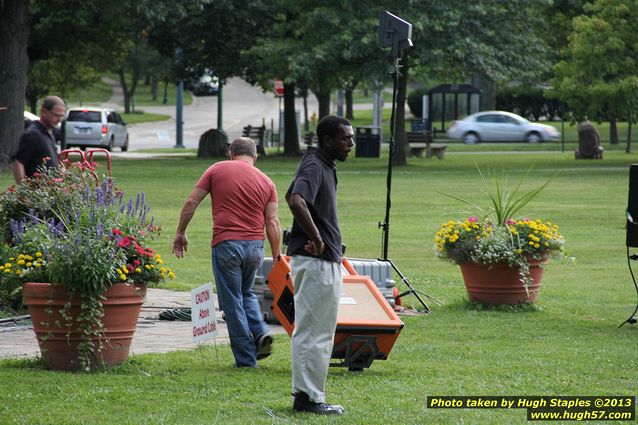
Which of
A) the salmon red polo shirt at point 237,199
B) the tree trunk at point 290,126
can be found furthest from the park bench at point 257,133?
the salmon red polo shirt at point 237,199

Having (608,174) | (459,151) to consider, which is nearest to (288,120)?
(459,151)

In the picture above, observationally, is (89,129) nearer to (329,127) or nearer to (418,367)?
(418,367)

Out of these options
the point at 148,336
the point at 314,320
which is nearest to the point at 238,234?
the point at 314,320

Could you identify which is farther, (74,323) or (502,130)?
(502,130)

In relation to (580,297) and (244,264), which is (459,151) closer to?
(580,297)

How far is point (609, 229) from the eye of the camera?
68.8 feet

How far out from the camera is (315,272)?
719 centimetres

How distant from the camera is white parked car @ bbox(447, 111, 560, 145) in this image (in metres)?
59.9

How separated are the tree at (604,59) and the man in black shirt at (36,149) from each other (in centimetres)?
2908

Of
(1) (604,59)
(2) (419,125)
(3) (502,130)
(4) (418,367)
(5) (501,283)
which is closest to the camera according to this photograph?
(4) (418,367)

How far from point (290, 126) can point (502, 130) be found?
17.2m

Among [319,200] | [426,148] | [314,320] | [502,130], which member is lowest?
[426,148]

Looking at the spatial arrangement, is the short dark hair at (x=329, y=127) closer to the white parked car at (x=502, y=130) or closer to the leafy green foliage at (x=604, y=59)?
the leafy green foliage at (x=604, y=59)

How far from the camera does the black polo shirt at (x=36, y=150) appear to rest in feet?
36.3
